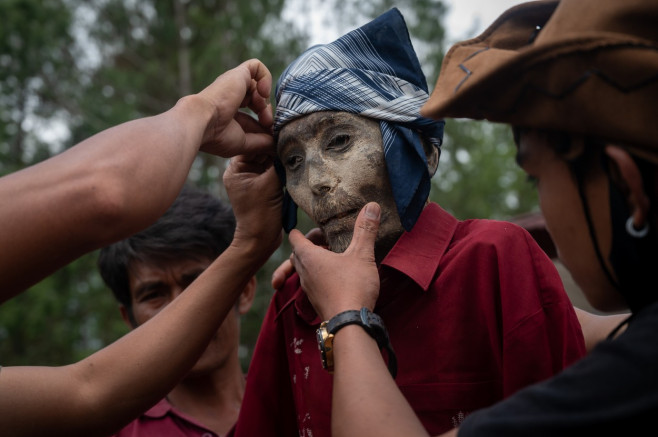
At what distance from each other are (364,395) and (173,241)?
192 cm

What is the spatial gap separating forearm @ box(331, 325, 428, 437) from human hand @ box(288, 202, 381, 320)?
145 mm

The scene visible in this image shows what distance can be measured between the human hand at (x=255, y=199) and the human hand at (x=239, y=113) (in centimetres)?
12

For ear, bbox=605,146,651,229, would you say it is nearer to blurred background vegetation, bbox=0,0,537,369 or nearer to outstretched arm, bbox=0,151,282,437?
outstretched arm, bbox=0,151,282,437

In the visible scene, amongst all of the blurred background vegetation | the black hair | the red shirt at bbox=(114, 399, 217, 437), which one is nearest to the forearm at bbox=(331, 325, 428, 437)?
the red shirt at bbox=(114, 399, 217, 437)

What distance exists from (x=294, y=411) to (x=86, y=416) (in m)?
0.80

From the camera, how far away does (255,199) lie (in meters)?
2.93

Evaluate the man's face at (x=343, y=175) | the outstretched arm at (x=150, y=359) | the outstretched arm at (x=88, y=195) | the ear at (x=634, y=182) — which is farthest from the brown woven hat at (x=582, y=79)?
the outstretched arm at (x=150, y=359)

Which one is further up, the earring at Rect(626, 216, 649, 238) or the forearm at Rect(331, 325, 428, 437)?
the earring at Rect(626, 216, 649, 238)

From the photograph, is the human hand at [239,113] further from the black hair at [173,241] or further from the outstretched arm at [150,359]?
the black hair at [173,241]

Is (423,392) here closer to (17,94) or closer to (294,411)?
(294,411)

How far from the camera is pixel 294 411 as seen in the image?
9.38ft

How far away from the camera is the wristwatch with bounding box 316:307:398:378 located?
2.09 m

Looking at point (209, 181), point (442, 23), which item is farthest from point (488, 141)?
point (209, 181)

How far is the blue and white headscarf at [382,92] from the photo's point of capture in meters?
2.56
